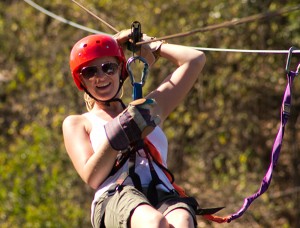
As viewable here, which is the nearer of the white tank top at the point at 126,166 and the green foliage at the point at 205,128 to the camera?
the white tank top at the point at 126,166

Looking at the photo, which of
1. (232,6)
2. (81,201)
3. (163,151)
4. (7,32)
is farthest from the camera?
(7,32)

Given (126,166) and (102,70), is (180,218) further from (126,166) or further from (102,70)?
(102,70)

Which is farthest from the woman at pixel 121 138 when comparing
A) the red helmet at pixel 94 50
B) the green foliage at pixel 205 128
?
the green foliage at pixel 205 128

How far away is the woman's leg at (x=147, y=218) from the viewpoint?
395cm

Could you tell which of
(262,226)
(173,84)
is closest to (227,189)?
(262,226)

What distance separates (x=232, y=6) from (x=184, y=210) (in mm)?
5359

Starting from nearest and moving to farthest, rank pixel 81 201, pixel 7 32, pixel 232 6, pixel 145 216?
pixel 145 216 < pixel 232 6 < pixel 81 201 < pixel 7 32

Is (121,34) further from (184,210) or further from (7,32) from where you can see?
(7,32)

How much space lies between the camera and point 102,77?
451cm

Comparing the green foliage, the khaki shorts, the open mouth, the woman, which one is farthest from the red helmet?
the green foliage

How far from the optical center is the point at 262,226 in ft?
32.0

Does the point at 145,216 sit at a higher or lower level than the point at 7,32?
lower

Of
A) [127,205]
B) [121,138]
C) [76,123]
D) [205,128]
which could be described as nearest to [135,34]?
[76,123]

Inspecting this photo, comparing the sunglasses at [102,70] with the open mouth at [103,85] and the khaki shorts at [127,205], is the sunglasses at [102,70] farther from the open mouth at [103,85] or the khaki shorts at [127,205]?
the khaki shorts at [127,205]
